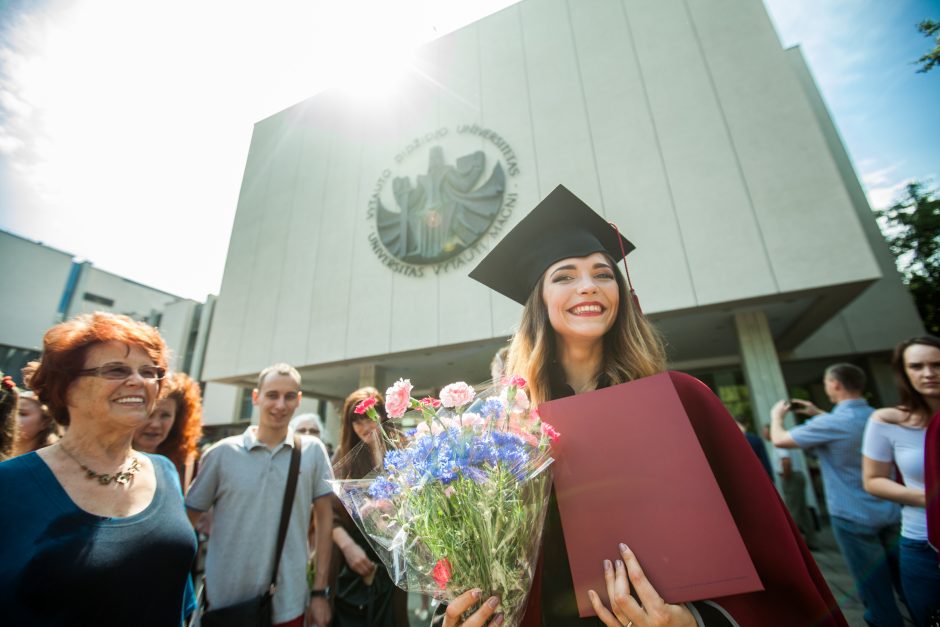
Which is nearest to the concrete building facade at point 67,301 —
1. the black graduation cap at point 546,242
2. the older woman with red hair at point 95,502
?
the older woman with red hair at point 95,502

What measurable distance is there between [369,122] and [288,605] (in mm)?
12409

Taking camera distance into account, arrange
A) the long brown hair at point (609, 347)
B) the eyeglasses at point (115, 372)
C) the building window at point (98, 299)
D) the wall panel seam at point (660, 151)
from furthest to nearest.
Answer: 1. the building window at point (98, 299)
2. the wall panel seam at point (660, 151)
3. the eyeglasses at point (115, 372)
4. the long brown hair at point (609, 347)

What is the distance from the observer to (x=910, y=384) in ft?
7.57

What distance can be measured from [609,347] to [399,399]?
827 millimetres

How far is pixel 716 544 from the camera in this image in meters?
0.76

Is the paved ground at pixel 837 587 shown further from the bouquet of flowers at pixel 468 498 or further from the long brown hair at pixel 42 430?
the bouquet of flowers at pixel 468 498

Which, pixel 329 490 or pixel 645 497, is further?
pixel 329 490

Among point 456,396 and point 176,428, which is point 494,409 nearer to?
point 456,396

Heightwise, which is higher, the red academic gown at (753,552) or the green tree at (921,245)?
the green tree at (921,245)

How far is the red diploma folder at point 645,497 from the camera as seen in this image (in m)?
0.76

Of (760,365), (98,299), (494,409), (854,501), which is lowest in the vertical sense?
(854,501)

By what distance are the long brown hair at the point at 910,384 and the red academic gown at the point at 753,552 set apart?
2136mm

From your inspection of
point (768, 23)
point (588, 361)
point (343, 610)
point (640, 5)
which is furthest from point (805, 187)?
point (343, 610)

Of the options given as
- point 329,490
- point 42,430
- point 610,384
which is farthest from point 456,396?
point 42,430
